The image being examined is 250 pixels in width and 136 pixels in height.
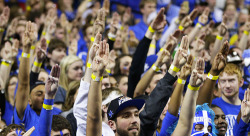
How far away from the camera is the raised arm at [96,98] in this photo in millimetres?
3611

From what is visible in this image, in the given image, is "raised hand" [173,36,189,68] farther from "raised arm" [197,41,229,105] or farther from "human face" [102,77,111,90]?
"human face" [102,77,111,90]

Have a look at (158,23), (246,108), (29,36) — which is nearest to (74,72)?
(29,36)

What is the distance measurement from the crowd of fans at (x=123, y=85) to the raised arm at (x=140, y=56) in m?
0.01

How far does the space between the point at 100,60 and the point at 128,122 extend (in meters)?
0.69

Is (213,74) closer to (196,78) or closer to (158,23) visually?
(196,78)

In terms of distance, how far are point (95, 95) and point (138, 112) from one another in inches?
26.6

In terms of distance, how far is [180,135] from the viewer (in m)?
3.94

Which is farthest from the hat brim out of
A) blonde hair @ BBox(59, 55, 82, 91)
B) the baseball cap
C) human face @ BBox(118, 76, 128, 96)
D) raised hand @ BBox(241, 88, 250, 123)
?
blonde hair @ BBox(59, 55, 82, 91)

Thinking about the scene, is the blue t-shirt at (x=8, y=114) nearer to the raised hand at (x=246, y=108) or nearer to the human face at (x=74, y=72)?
the human face at (x=74, y=72)

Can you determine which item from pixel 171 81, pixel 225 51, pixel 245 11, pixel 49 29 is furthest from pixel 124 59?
pixel 245 11

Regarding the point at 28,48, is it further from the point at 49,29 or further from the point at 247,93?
the point at 247,93

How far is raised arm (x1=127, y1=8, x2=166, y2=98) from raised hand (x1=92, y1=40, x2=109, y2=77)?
163 centimetres

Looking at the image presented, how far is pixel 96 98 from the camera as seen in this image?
361cm

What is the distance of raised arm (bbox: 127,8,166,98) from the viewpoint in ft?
17.6
